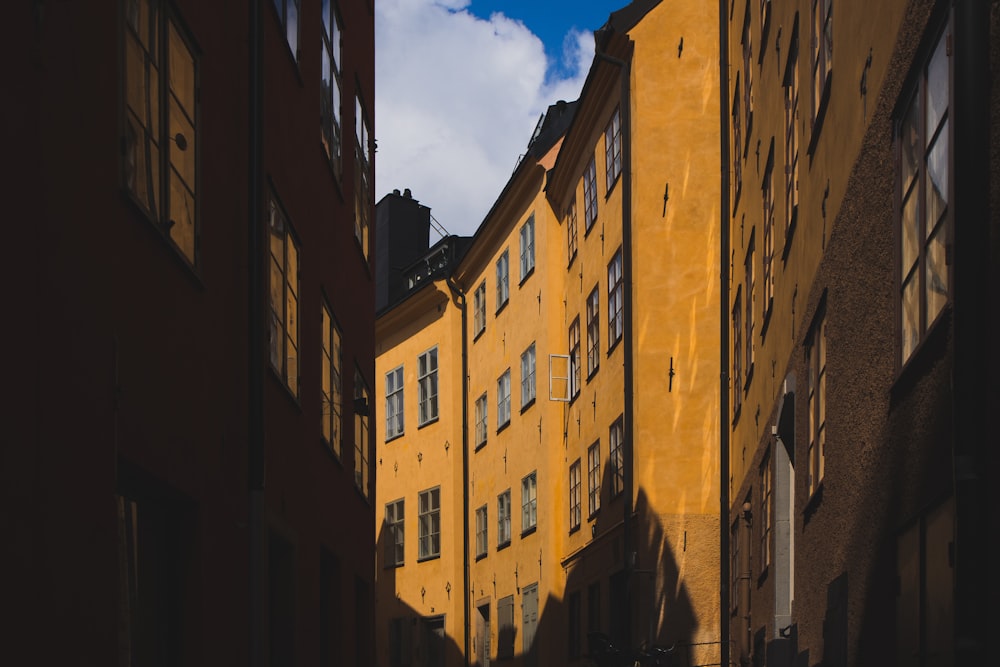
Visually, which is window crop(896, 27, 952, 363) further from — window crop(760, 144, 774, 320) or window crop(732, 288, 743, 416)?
window crop(732, 288, 743, 416)

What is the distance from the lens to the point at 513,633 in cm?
3256

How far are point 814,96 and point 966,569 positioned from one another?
304 inches

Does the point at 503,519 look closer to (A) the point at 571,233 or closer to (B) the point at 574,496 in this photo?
(B) the point at 574,496

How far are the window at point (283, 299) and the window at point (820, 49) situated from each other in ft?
14.9

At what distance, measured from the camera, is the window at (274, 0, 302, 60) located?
1345cm

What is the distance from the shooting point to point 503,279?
34781 millimetres

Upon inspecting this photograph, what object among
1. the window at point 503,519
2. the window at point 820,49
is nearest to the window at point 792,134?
the window at point 820,49

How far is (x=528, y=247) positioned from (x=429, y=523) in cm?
859

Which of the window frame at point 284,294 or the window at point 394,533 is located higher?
the window frame at point 284,294

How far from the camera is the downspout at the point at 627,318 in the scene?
23422mm

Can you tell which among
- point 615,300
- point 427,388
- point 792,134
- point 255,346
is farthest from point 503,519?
point 255,346

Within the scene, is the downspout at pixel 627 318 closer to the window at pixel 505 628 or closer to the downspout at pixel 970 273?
the window at pixel 505 628

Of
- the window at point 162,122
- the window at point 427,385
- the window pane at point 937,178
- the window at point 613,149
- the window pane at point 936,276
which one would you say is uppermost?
the window at point 613,149

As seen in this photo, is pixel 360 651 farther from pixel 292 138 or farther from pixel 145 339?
pixel 145 339
